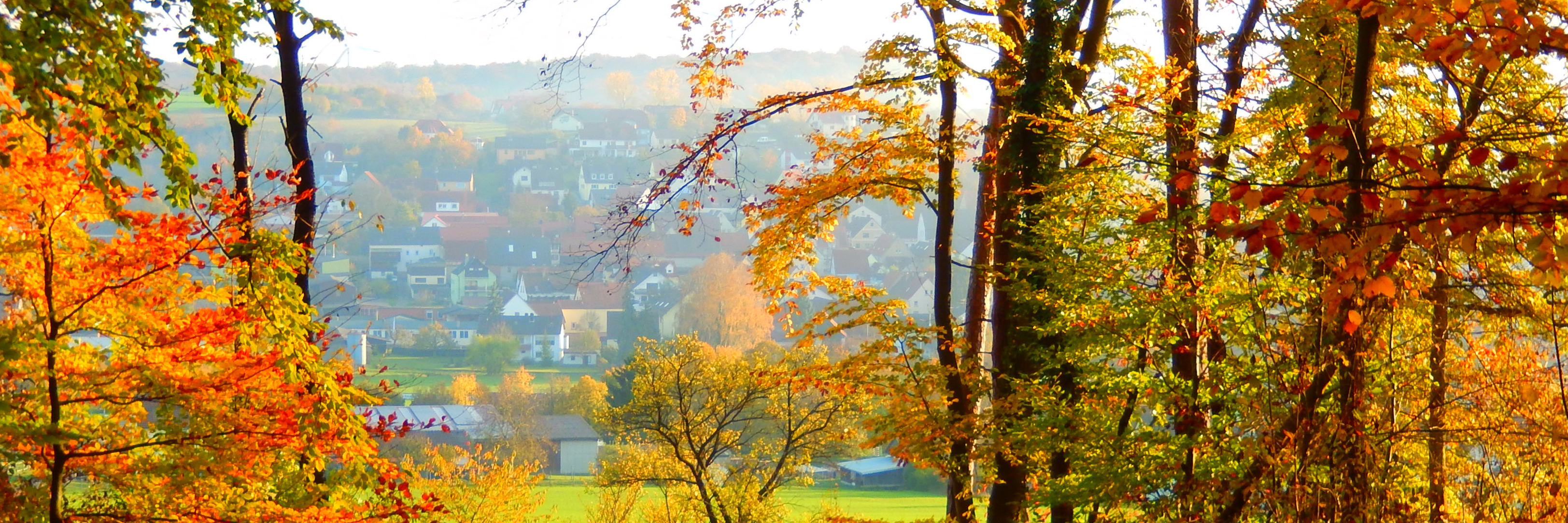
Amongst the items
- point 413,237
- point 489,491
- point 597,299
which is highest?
point 413,237

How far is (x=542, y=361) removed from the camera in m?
56.2

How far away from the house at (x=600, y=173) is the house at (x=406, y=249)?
33.0ft

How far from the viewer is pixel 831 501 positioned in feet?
85.8

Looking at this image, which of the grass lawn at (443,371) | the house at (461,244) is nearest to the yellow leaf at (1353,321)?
the grass lawn at (443,371)

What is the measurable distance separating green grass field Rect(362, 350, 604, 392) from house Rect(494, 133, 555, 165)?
24808mm

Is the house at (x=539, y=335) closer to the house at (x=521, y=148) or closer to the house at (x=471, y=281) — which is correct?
the house at (x=471, y=281)

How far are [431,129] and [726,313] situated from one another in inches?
1646

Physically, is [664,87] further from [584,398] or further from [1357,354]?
[1357,354]

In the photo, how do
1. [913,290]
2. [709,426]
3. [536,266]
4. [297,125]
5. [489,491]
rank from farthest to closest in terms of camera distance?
1. [536,266]
2. [913,290]
3. [489,491]
4. [709,426]
5. [297,125]

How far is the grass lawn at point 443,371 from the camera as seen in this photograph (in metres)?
47.9

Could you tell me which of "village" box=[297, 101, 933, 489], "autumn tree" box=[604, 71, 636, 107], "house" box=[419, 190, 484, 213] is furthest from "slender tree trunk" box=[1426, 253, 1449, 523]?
"autumn tree" box=[604, 71, 636, 107]

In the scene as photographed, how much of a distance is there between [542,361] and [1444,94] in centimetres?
5392

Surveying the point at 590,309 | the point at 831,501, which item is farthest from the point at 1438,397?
the point at 590,309

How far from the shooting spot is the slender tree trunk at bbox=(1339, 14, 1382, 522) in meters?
3.17
